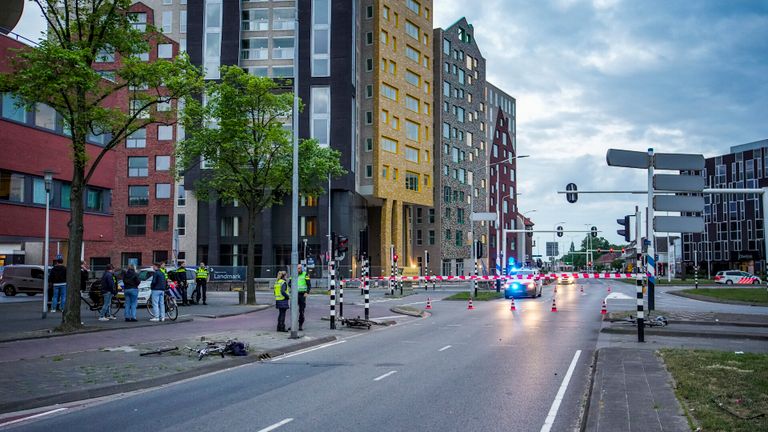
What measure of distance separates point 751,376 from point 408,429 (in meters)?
5.94

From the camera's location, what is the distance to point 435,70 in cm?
8612

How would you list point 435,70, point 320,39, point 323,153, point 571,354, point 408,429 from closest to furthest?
point 408,429 < point 571,354 < point 323,153 < point 320,39 < point 435,70

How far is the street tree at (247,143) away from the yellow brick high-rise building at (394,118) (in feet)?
113

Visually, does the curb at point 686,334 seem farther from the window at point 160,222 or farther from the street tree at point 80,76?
the window at point 160,222

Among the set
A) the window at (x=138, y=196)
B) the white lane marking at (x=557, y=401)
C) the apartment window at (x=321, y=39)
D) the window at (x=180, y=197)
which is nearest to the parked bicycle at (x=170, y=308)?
the white lane marking at (x=557, y=401)

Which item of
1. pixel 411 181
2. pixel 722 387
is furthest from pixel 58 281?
pixel 411 181

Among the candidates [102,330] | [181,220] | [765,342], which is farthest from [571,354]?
[181,220]

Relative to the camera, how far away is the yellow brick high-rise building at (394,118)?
68.9 metres

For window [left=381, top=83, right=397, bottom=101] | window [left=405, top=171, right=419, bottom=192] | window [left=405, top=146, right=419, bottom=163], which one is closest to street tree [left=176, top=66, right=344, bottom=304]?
window [left=381, top=83, right=397, bottom=101]

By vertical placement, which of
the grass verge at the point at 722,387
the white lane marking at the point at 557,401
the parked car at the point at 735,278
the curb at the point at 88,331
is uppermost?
the grass verge at the point at 722,387

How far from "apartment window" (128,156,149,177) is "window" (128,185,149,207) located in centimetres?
137

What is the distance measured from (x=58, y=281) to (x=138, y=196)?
4816 cm

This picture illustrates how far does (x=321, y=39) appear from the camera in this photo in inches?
2574

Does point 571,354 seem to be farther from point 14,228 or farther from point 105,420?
point 14,228
